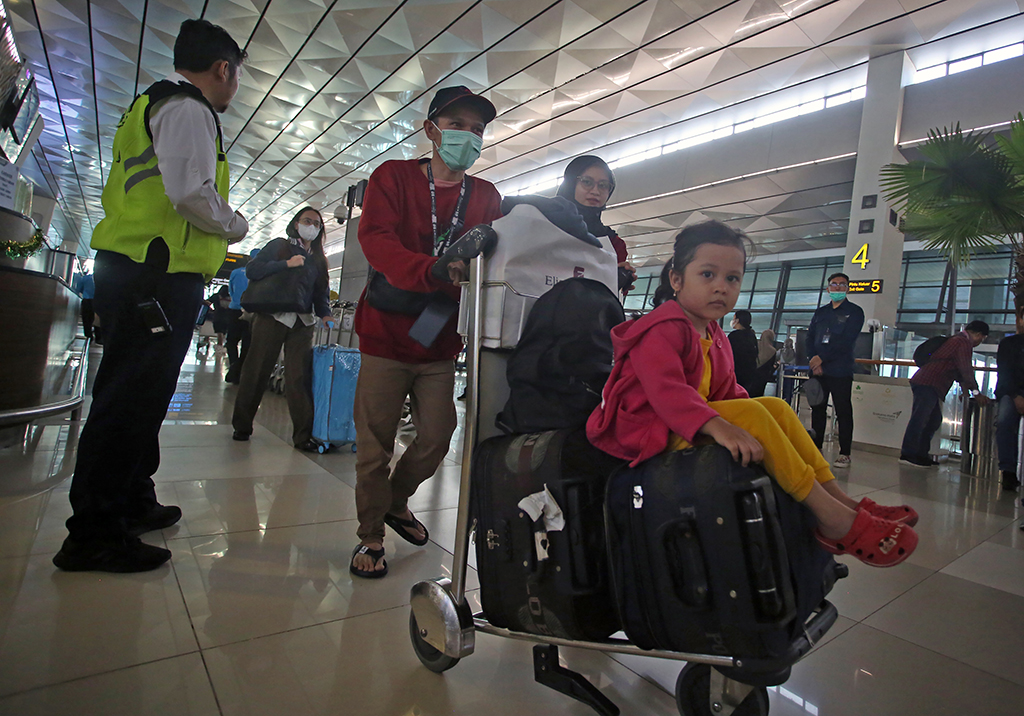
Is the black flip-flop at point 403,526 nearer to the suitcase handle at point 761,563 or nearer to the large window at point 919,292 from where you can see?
the suitcase handle at point 761,563

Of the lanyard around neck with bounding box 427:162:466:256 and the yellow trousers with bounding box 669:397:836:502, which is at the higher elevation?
the lanyard around neck with bounding box 427:162:466:256

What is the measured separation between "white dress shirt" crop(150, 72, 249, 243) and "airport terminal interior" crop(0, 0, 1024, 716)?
1058mm

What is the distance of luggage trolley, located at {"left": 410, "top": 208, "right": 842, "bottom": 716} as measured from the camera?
2.96ft

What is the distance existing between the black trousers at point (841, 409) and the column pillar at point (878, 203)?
397 cm

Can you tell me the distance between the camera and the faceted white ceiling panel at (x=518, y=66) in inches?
268

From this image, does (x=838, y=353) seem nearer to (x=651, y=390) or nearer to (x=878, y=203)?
(x=651, y=390)

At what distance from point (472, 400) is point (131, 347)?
109 centimetres

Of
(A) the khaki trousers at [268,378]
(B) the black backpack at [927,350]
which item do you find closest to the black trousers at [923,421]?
(B) the black backpack at [927,350]

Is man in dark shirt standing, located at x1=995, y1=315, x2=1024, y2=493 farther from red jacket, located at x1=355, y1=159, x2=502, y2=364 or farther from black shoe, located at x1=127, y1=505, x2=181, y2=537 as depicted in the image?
black shoe, located at x1=127, y1=505, x2=181, y2=537

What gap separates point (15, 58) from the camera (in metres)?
4.18

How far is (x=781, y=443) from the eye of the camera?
92 centimetres

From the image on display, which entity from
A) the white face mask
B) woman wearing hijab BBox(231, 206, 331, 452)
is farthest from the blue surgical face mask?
the white face mask

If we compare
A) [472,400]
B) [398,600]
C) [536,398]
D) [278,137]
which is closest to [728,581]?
[536,398]

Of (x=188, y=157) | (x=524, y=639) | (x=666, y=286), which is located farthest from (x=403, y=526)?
(x=188, y=157)
